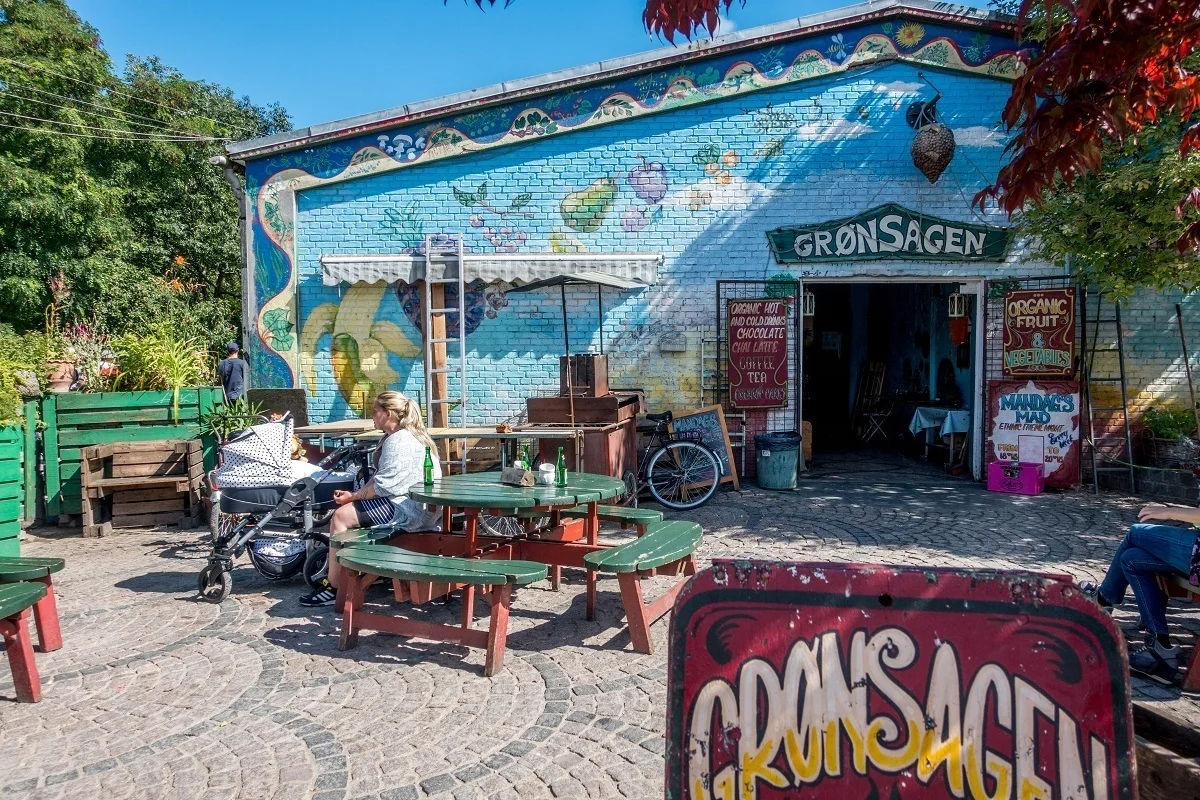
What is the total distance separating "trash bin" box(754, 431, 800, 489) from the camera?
32.3 feet

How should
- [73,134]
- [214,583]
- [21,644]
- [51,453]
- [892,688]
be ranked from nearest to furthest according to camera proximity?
[892,688]
[21,644]
[214,583]
[51,453]
[73,134]

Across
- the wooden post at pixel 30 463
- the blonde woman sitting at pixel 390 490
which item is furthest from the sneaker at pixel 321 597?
the wooden post at pixel 30 463

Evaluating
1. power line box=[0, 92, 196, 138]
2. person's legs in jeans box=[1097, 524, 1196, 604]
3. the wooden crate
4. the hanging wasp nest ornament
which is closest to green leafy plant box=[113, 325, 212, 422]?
the wooden crate

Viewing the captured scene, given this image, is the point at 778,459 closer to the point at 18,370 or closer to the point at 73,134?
the point at 18,370

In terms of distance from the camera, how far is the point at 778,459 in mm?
9898

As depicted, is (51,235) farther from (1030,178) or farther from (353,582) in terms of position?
(1030,178)

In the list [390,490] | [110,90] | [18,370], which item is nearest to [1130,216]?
[390,490]

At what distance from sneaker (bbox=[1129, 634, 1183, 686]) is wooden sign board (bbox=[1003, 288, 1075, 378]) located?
6465 millimetres

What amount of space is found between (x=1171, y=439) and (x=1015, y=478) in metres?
1.86

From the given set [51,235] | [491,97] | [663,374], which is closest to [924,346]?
[663,374]

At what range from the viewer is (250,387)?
412 inches

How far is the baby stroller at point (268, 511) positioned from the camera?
5.95 metres

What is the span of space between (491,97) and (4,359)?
20.0 feet

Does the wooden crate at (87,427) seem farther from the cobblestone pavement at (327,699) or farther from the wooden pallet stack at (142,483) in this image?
the cobblestone pavement at (327,699)
